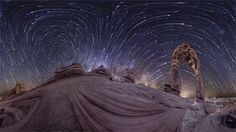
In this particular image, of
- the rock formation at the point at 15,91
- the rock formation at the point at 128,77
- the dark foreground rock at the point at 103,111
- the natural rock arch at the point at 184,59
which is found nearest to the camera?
the dark foreground rock at the point at 103,111

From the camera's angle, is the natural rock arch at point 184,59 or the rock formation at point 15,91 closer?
the rock formation at point 15,91

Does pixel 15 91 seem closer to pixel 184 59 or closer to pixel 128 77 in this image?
pixel 128 77

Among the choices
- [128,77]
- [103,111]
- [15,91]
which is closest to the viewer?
[103,111]

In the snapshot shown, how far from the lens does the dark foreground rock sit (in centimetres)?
262

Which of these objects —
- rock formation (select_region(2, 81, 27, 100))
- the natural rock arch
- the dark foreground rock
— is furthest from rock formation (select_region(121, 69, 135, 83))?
rock formation (select_region(2, 81, 27, 100))

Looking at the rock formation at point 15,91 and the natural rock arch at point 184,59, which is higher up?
the natural rock arch at point 184,59

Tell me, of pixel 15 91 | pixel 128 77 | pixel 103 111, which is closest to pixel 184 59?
pixel 128 77

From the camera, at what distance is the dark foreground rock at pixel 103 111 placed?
8.58ft

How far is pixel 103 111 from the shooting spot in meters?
2.83

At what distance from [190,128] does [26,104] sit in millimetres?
1460

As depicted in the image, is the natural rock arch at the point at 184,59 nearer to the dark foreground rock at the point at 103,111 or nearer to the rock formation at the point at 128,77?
the rock formation at the point at 128,77

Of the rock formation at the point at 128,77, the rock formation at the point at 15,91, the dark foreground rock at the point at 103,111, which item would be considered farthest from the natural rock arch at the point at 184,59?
the rock formation at the point at 15,91

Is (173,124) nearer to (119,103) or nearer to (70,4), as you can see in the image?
(119,103)

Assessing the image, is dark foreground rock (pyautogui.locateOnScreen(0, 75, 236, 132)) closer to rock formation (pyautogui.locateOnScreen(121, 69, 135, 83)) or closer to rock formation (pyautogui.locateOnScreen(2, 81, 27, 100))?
rock formation (pyautogui.locateOnScreen(121, 69, 135, 83))
